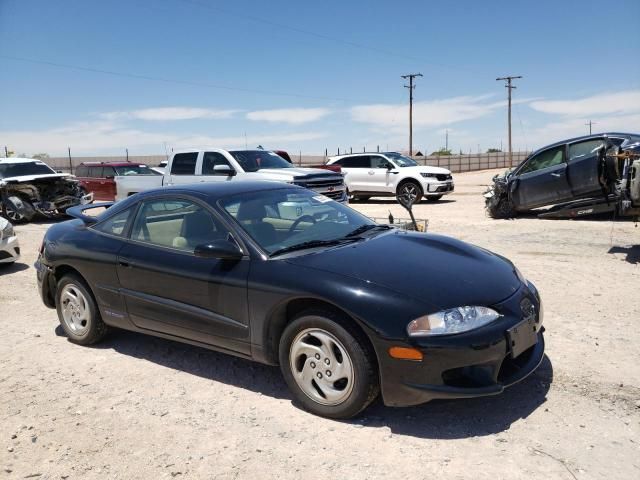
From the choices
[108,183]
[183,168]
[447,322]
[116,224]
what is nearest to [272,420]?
[447,322]

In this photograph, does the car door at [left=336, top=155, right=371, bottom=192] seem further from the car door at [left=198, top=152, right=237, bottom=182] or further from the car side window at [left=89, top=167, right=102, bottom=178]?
the car side window at [left=89, top=167, right=102, bottom=178]

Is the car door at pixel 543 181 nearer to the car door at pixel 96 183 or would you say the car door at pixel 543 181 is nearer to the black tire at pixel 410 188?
the black tire at pixel 410 188

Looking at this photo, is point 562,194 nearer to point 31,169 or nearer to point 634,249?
point 634,249

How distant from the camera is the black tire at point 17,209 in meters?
14.6

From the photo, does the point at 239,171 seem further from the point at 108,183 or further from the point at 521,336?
the point at 521,336

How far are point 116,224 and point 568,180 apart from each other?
9732mm

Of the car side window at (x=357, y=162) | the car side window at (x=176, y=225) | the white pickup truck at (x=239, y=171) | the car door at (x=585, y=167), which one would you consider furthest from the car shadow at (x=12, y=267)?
the car side window at (x=357, y=162)

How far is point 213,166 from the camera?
12336 millimetres

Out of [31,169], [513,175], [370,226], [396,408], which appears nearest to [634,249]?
[513,175]

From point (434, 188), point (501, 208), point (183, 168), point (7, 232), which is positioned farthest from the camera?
point (434, 188)

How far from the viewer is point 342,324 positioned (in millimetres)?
3312

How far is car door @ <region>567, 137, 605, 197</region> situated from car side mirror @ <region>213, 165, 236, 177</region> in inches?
278

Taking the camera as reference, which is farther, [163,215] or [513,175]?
[513,175]

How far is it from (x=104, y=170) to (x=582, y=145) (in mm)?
15241
